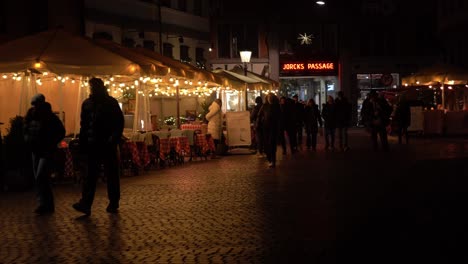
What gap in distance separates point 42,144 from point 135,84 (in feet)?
41.3

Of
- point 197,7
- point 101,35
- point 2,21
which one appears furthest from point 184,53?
point 2,21

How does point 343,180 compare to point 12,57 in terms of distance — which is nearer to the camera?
point 343,180

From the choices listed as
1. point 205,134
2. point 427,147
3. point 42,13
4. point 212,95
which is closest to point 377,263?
point 205,134

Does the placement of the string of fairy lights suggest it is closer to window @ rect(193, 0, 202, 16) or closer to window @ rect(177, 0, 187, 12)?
window @ rect(177, 0, 187, 12)

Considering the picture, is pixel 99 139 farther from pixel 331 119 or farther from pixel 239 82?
pixel 239 82

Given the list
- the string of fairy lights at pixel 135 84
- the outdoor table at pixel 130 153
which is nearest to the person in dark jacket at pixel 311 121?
the string of fairy lights at pixel 135 84

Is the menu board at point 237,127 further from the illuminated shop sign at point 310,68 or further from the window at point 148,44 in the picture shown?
the illuminated shop sign at point 310,68

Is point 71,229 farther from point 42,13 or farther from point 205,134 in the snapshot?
point 42,13

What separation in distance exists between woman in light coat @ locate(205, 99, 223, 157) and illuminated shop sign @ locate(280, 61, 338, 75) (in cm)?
2894

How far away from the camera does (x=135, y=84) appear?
82.3 ft

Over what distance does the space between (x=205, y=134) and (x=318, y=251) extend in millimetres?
17213

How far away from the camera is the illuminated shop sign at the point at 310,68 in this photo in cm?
5525

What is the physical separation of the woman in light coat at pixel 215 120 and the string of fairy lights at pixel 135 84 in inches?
33.6

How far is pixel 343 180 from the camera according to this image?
16.5 metres
